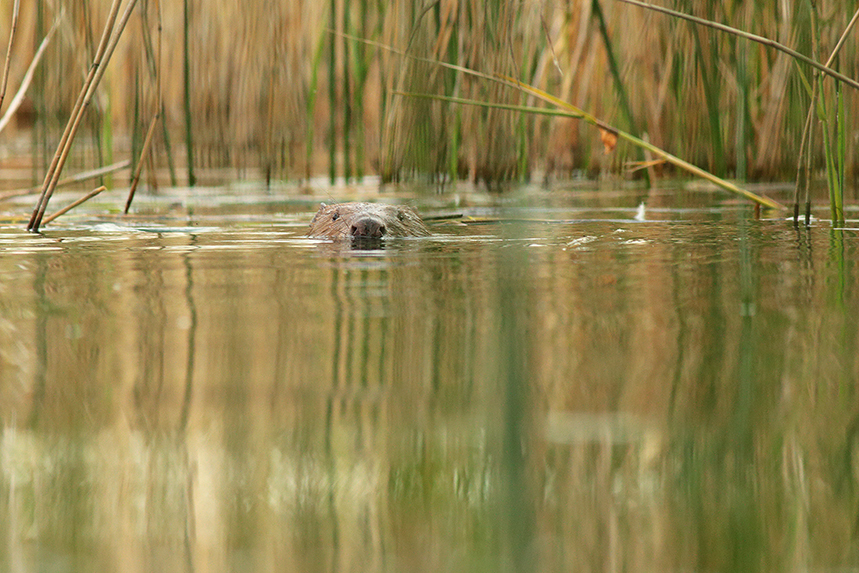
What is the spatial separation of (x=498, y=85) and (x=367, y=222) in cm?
131

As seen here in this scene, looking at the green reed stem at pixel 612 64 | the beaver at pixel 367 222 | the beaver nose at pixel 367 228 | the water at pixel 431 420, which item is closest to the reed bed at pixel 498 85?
the green reed stem at pixel 612 64

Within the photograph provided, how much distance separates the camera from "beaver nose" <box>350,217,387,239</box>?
429 centimetres

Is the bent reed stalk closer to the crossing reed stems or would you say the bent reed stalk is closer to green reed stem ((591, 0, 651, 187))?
green reed stem ((591, 0, 651, 187))

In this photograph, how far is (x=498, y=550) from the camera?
43.5 inches

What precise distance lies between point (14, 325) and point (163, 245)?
1.65m

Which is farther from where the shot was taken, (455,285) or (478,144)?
(478,144)

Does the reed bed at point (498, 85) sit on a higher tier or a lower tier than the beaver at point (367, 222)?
higher

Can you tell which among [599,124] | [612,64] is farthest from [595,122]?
[612,64]

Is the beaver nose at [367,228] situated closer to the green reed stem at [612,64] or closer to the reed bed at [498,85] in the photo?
the reed bed at [498,85]

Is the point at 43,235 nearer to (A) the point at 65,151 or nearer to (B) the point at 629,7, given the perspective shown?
(A) the point at 65,151

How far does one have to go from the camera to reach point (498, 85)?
208 inches

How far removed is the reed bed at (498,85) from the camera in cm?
454

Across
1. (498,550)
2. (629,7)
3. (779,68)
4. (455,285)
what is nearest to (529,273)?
(455,285)

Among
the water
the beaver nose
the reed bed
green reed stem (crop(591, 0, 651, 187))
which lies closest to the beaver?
the beaver nose
